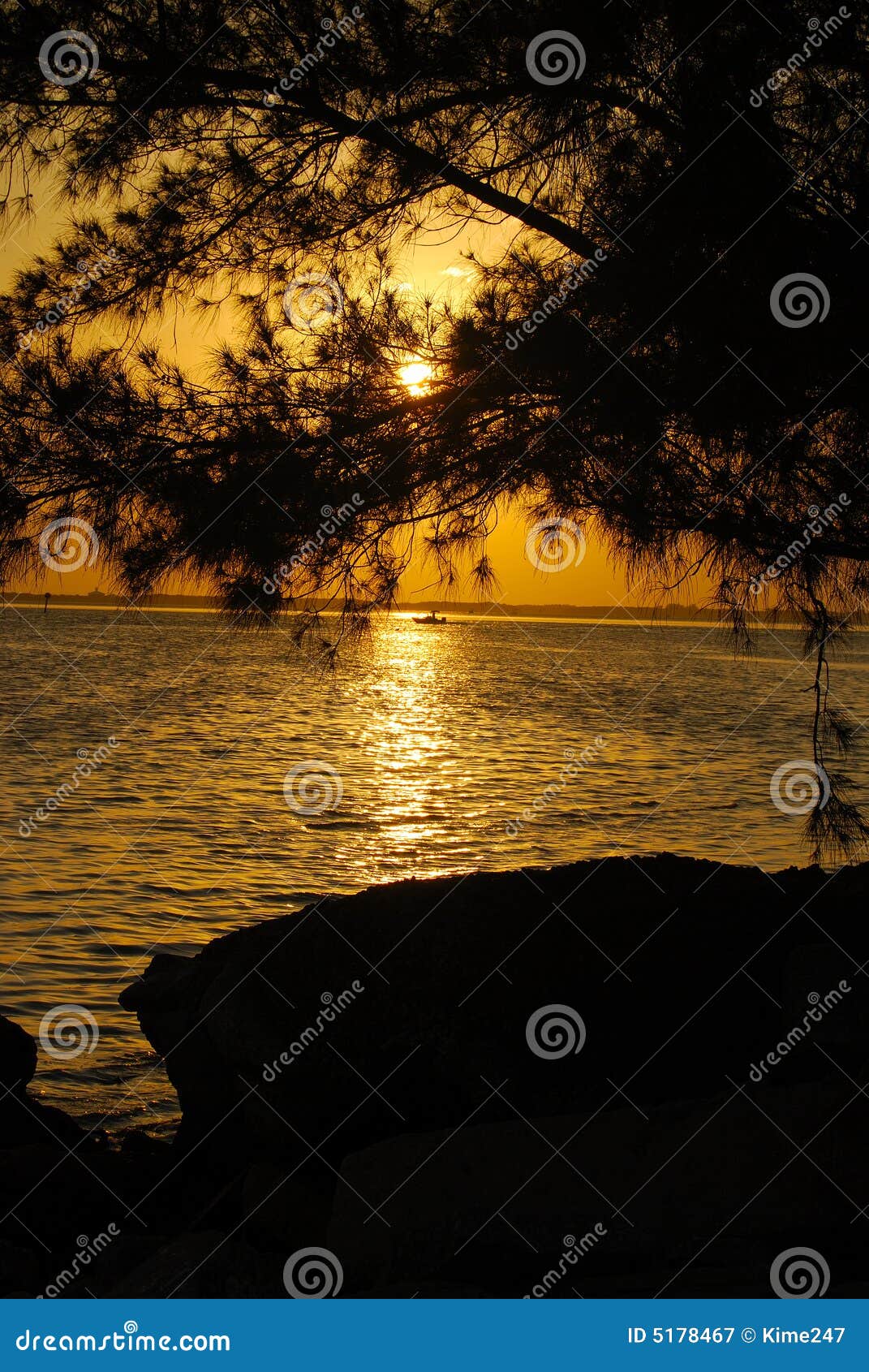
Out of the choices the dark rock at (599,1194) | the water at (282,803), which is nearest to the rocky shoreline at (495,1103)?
the dark rock at (599,1194)

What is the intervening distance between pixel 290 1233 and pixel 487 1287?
1009 mm

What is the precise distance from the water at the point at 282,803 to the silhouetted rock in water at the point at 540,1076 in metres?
1.31

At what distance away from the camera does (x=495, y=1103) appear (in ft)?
Answer: 14.9

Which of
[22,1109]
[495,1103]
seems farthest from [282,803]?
[495,1103]

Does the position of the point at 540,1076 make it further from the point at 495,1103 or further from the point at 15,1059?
the point at 15,1059

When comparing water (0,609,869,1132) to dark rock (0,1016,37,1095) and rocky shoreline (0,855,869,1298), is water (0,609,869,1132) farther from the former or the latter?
rocky shoreline (0,855,869,1298)

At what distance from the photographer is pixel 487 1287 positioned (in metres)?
3.67

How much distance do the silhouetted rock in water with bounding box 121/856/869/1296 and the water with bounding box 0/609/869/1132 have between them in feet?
4.29

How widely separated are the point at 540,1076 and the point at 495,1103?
0.21 metres

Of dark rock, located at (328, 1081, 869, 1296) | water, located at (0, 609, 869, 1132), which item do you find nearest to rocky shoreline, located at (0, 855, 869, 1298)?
dark rock, located at (328, 1081, 869, 1296)

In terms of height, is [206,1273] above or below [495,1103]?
below

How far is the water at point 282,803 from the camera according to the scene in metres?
7.86

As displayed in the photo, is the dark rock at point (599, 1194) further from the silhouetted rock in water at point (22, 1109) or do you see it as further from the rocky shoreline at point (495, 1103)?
the silhouetted rock in water at point (22, 1109)

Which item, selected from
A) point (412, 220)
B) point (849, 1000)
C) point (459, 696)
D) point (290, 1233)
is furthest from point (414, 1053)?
point (459, 696)
